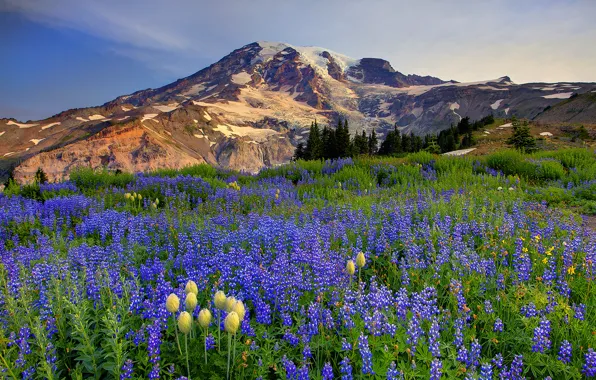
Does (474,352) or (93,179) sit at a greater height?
(93,179)

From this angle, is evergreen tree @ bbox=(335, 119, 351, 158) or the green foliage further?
evergreen tree @ bbox=(335, 119, 351, 158)

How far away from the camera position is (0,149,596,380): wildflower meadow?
2057 mm

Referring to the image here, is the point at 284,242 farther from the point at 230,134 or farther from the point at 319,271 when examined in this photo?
the point at 230,134

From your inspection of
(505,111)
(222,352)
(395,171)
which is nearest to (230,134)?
(505,111)

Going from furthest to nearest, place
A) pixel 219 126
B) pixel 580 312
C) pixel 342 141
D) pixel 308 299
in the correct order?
pixel 219 126, pixel 342 141, pixel 308 299, pixel 580 312

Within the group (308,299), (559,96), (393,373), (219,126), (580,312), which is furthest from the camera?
(559,96)

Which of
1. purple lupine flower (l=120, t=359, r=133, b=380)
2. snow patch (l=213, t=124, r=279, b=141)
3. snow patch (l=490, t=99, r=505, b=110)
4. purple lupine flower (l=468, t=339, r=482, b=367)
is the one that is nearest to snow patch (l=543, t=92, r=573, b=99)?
snow patch (l=490, t=99, r=505, b=110)

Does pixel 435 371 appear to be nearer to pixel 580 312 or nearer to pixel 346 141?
pixel 580 312

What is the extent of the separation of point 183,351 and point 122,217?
350 centimetres

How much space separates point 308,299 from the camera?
272cm

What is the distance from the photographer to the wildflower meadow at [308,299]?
2057 mm

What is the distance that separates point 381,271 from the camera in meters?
3.55

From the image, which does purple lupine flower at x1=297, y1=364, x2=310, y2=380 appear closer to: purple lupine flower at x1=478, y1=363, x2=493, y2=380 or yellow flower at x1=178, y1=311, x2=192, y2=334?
yellow flower at x1=178, y1=311, x2=192, y2=334

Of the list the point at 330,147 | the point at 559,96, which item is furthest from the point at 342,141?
the point at 559,96
